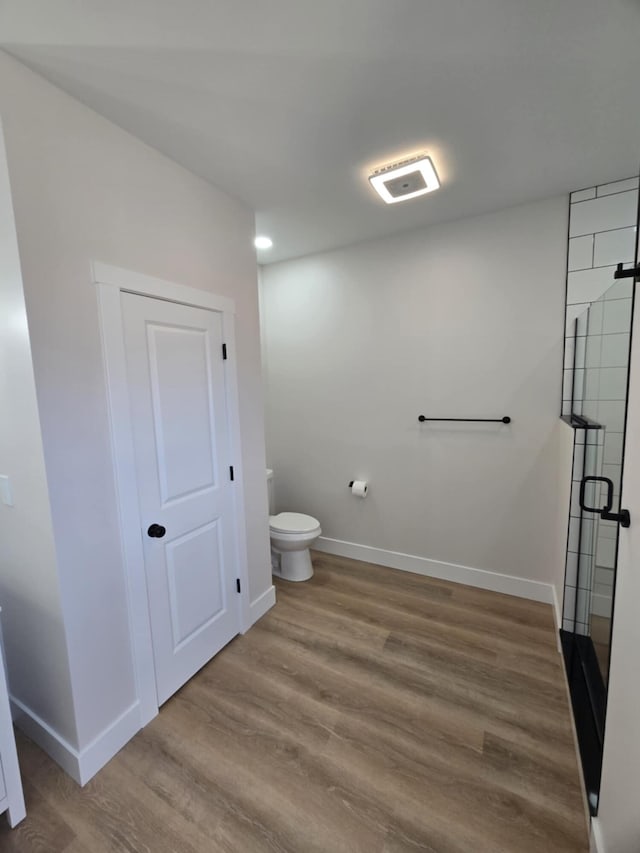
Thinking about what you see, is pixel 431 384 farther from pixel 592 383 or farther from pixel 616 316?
pixel 616 316

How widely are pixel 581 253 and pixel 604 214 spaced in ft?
0.67

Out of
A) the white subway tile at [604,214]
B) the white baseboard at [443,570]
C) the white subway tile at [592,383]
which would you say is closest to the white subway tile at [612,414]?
the white subway tile at [592,383]

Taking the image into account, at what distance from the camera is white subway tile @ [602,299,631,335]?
123 centimetres

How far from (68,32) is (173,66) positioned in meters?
0.29

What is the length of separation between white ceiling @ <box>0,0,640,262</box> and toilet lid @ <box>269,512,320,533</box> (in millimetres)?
2143

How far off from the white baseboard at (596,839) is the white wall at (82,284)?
1689mm

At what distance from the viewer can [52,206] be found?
1.21 m

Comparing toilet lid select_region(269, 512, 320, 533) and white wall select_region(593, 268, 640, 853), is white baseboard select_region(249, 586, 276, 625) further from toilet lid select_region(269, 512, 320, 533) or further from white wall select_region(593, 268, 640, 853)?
white wall select_region(593, 268, 640, 853)

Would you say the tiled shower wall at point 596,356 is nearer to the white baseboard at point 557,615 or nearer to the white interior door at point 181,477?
the white baseboard at point 557,615

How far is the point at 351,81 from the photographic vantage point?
1248 millimetres

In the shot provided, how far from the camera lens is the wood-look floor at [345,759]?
3.84 feet

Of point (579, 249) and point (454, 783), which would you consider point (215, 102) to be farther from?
point (454, 783)

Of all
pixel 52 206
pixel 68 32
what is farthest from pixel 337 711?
pixel 68 32

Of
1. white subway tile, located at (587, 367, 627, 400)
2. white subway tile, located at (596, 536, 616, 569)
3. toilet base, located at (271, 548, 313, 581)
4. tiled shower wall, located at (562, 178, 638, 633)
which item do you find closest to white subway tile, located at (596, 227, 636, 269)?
tiled shower wall, located at (562, 178, 638, 633)
